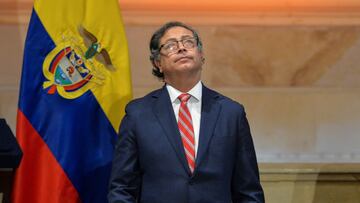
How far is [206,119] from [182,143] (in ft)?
0.45

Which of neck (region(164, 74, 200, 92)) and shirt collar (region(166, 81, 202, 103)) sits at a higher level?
neck (region(164, 74, 200, 92))

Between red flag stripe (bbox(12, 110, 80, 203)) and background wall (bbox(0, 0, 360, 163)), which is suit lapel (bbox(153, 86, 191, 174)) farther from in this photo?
background wall (bbox(0, 0, 360, 163))

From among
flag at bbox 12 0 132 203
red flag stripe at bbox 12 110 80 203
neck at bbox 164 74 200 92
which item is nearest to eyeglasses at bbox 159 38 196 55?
neck at bbox 164 74 200 92

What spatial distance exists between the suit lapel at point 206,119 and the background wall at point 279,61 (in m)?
1.08

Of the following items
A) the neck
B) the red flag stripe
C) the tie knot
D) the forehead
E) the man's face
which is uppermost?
the forehead

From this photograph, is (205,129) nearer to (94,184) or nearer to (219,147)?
(219,147)

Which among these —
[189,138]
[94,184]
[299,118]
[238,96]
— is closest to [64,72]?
[94,184]

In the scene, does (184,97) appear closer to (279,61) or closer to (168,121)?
(168,121)

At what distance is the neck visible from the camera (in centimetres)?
274

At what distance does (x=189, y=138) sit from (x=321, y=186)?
1205 mm

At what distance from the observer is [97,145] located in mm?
3119

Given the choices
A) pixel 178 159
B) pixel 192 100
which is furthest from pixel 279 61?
pixel 178 159

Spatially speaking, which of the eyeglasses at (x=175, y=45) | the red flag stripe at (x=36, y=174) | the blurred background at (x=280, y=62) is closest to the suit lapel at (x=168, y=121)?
the eyeglasses at (x=175, y=45)

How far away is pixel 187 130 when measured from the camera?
8.80ft
